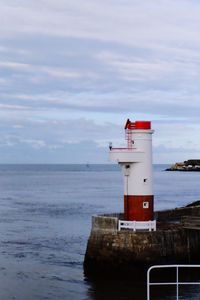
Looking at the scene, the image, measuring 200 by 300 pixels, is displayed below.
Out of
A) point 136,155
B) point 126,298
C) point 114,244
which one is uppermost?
point 136,155

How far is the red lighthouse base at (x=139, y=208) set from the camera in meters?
29.0

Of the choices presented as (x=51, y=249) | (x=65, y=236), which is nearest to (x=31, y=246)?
(x=51, y=249)

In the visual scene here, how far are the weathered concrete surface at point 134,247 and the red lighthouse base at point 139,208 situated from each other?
959mm

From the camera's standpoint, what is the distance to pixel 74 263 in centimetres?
3166

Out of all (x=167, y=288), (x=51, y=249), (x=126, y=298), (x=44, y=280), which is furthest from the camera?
(x=51, y=249)

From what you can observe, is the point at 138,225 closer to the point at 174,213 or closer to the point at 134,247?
the point at 134,247

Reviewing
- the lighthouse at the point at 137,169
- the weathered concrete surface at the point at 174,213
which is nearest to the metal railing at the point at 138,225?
the lighthouse at the point at 137,169

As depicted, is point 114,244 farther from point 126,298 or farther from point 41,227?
point 41,227

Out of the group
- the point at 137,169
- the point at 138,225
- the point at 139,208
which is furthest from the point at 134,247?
the point at 137,169

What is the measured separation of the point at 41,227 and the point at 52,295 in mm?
24122

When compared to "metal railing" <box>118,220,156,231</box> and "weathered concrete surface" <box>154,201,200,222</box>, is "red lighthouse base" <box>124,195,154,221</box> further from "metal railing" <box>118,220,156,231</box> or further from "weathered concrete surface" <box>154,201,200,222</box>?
"weathered concrete surface" <box>154,201,200,222</box>

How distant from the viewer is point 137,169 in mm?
29156

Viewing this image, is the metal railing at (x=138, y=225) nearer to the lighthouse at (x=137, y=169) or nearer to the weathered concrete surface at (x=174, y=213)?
the lighthouse at (x=137, y=169)

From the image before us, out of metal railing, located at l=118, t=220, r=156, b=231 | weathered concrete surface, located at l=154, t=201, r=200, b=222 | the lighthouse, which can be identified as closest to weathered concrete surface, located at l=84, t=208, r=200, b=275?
metal railing, located at l=118, t=220, r=156, b=231
